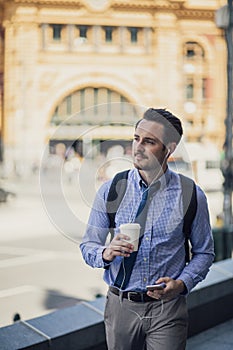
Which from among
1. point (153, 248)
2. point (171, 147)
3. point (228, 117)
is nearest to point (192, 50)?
point (228, 117)

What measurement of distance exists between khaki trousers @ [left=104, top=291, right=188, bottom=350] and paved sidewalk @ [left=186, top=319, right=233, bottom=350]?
170 centimetres

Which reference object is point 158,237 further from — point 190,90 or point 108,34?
point 108,34

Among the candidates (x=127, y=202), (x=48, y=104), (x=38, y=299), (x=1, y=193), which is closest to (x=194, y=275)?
(x=127, y=202)

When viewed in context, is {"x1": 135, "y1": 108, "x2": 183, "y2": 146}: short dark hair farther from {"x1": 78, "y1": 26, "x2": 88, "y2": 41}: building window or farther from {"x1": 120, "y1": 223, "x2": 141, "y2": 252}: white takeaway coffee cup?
{"x1": 78, "y1": 26, "x2": 88, "y2": 41}: building window

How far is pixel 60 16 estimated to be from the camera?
40.0m

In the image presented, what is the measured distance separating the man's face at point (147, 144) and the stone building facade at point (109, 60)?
36852mm

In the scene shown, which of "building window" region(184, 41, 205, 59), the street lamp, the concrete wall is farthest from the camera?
"building window" region(184, 41, 205, 59)

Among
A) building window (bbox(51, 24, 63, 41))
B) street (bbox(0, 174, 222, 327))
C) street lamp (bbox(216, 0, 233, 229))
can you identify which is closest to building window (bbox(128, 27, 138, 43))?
building window (bbox(51, 24, 63, 41))

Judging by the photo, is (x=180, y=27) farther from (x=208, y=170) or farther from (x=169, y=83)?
(x=208, y=170)

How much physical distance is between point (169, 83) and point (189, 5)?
20.0ft

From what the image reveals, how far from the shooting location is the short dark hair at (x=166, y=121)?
2.11 meters

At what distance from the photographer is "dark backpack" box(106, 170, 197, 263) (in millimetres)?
2156

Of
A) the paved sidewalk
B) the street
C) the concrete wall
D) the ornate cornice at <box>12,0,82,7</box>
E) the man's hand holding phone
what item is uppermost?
the ornate cornice at <box>12,0,82,7</box>

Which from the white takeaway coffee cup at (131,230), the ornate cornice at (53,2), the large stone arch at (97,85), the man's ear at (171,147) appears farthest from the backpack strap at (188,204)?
the large stone arch at (97,85)
